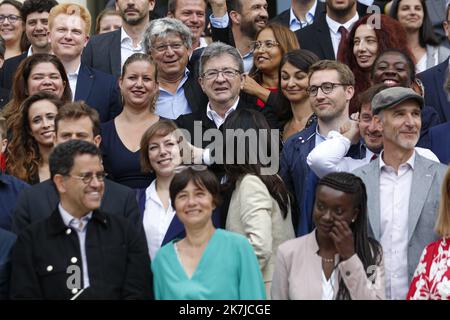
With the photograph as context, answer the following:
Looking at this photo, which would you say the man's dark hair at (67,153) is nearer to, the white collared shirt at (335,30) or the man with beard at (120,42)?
the man with beard at (120,42)

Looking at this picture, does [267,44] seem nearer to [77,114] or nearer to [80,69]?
[80,69]

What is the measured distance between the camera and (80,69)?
10062 mm

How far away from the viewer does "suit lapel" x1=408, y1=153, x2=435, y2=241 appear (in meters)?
7.65

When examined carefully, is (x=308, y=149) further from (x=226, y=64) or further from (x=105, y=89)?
(x=105, y=89)

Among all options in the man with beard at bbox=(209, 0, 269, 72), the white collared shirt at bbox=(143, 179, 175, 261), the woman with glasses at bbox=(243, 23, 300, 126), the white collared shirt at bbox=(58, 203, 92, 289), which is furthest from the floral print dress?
the man with beard at bbox=(209, 0, 269, 72)

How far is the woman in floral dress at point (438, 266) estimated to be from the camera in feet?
23.9

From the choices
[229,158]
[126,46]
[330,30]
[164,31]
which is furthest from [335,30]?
[229,158]

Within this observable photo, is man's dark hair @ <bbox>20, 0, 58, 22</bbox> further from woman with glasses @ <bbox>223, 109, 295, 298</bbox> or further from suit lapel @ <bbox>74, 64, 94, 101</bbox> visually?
woman with glasses @ <bbox>223, 109, 295, 298</bbox>

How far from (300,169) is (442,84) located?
168 centimetres

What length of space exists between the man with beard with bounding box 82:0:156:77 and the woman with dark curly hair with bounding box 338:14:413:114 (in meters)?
1.76

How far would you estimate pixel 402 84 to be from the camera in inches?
355

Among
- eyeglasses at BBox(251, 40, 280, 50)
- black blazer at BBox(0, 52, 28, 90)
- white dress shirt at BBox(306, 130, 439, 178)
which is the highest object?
eyeglasses at BBox(251, 40, 280, 50)

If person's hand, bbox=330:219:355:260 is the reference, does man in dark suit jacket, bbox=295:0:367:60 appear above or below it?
above

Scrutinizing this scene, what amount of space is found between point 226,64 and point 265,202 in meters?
1.62
